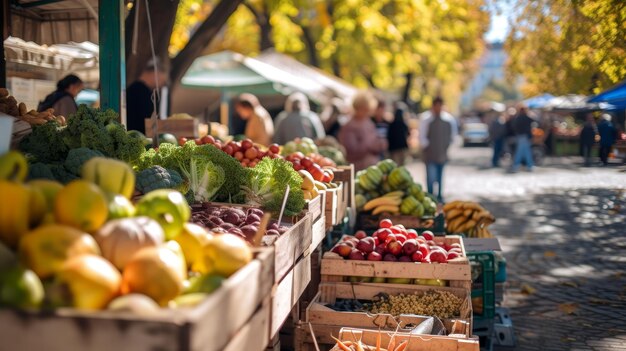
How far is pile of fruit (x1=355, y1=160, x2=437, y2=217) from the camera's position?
25.2ft

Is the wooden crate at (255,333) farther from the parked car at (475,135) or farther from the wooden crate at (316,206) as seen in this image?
the parked car at (475,135)

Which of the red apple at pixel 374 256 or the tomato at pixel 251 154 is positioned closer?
the red apple at pixel 374 256

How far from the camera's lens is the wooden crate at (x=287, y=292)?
3.50 metres

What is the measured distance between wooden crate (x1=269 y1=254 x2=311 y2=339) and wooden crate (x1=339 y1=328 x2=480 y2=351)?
0.47 meters

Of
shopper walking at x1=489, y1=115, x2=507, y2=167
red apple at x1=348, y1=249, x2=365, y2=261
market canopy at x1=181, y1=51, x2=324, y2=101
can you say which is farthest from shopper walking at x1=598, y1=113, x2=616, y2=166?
shopper walking at x1=489, y1=115, x2=507, y2=167

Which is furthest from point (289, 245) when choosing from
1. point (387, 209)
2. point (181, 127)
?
point (181, 127)

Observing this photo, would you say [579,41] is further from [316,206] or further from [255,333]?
[255,333]

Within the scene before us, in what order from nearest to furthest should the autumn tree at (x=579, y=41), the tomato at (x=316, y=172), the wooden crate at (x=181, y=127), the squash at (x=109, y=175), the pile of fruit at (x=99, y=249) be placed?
the pile of fruit at (x=99, y=249) < the squash at (x=109, y=175) < the tomato at (x=316, y=172) < the autumn tree at (x=579, y=41) < the wooden crate at (x=181, y=127)

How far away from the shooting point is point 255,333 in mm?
3072

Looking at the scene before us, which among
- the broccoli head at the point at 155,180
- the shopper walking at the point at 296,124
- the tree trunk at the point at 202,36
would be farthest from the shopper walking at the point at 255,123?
the broccoli head at the point at 155,180

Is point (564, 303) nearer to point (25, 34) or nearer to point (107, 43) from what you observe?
point (107, 43)

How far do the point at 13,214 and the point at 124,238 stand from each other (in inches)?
15.8

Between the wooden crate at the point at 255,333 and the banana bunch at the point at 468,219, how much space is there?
4.95 m

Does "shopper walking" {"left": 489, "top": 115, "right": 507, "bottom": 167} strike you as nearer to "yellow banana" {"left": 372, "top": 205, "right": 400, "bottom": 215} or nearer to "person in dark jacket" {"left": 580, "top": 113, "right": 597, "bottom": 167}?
"person in dark jacket" {"left": 580, "top": 113, "right": 597, "bottom": 167}
